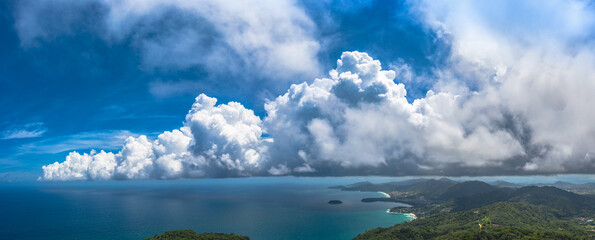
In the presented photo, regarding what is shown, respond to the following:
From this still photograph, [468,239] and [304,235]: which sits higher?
[468,239]

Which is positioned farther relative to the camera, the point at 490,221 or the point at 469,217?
the point at 469,217

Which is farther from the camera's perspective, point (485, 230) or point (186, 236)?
point (485, 230)

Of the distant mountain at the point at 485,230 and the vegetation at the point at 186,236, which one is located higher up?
the vegetation at the point at 186,236

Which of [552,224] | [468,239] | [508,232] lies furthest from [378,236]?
[552,224]

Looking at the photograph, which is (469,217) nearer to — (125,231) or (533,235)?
(533,235)

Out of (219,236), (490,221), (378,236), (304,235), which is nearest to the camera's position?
(219,236)

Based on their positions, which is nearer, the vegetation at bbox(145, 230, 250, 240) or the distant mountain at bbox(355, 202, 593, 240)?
the vegetation at bbox(145, 230, 250, 240)

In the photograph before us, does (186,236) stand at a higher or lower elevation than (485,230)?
higher

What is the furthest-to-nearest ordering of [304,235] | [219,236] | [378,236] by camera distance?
[304,235] < [378,236] < [219,236]

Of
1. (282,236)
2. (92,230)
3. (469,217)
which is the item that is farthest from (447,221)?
(92,230)

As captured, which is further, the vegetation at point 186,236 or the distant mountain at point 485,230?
the distant mountain at point 485,230

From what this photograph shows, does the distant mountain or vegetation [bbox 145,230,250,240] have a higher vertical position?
vegetation [bbox 145,230,250,240]
